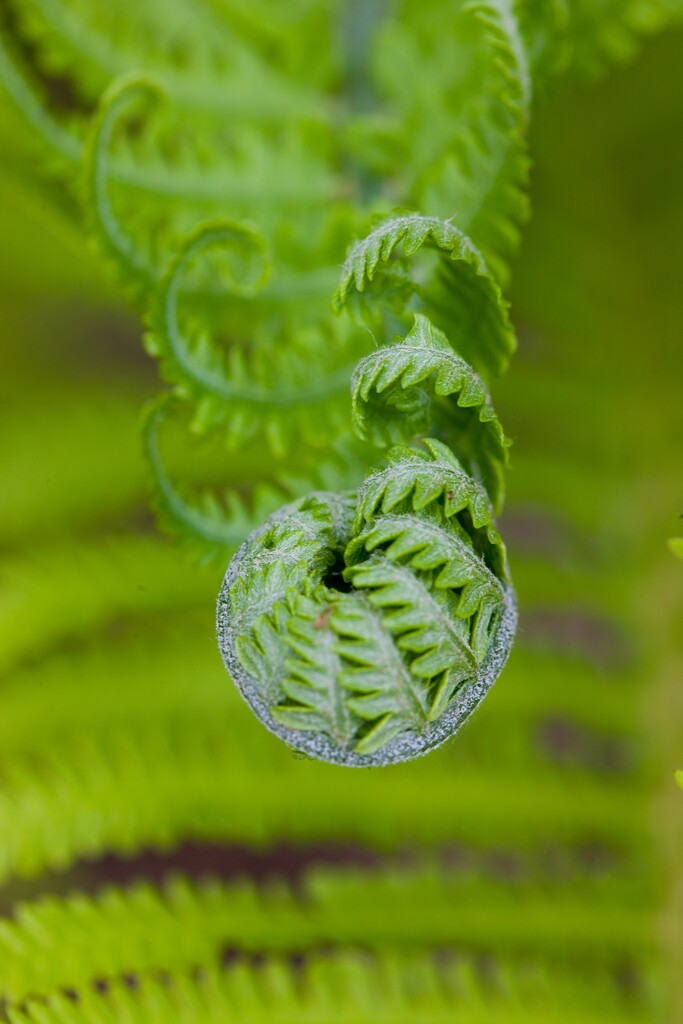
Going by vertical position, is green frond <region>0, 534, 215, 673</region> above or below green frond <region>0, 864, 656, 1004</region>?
above

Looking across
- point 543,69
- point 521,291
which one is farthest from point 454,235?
point 521,291

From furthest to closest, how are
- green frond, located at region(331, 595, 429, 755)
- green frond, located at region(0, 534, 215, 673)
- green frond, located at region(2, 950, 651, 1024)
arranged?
green frond, located at region(0, 534, 215, 673), green frond, located at region(2, 950, 651, 1024), green frond, located at region(331, 595, 429, 755)

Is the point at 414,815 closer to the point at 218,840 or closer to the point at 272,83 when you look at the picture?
→ the point at 218,840

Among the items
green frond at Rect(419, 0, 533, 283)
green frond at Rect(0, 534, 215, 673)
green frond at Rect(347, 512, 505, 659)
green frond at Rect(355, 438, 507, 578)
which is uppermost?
green frond at Rect(419, 0, 533, 283)

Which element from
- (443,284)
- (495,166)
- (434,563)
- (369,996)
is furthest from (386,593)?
(369,996)

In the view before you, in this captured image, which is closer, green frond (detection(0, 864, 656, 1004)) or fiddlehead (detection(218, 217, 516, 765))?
fiddlehead (detection(218, 217, 516, 765))

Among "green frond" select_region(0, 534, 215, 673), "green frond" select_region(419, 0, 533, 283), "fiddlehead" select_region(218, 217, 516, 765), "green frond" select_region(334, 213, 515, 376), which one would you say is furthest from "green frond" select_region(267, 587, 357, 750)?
"green frond" select_region(0, 534, 215, 673)

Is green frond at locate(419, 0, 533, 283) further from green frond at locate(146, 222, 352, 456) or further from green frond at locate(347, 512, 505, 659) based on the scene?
green frond at locate(347, 512, 505, 659)

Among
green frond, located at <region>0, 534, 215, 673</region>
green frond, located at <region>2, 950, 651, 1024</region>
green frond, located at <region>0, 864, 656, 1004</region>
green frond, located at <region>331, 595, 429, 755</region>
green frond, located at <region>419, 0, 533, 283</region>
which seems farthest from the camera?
green frond, located at <region>0, 534, 215, 673</region>
